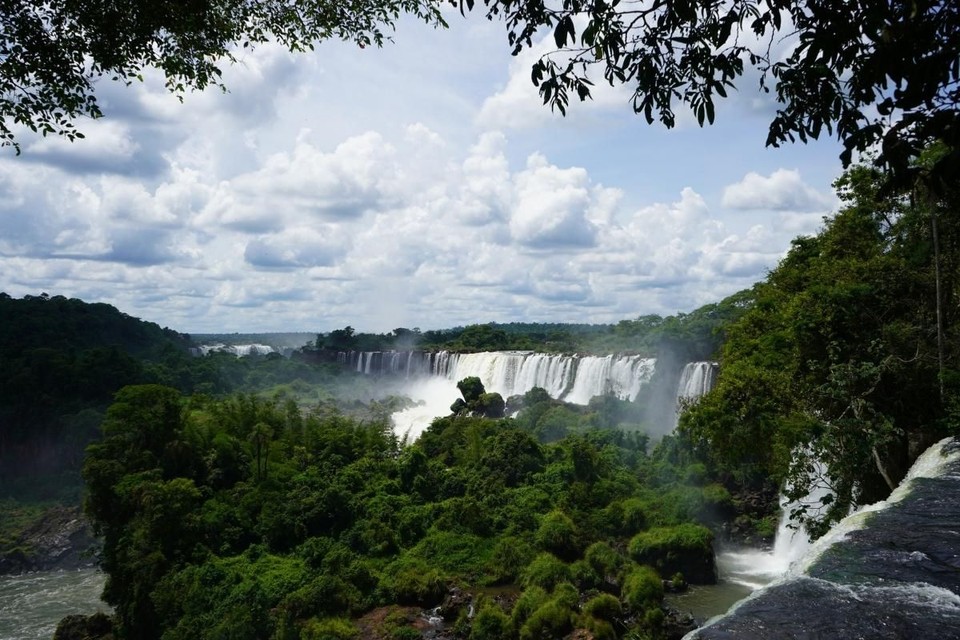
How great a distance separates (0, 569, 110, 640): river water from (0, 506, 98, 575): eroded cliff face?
0.63 metres

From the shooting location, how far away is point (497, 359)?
40.0 meters

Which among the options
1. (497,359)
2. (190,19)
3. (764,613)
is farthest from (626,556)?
(497,359)

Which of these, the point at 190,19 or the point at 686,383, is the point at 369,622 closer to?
the point at 190,19

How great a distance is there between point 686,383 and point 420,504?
12.3 m

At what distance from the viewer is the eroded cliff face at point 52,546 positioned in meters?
28.0

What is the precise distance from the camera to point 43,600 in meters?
24.2

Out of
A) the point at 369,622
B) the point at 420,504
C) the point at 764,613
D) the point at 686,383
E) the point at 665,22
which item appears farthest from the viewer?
the point at 686,383

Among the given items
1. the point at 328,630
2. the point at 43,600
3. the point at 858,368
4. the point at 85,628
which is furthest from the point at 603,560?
the point at 43,600

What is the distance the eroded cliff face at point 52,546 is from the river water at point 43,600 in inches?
24.9

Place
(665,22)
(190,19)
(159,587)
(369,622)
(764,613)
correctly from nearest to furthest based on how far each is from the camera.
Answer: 1. (665,22)
2. (764,613)
3. (190,19)
4. (369,622)
5. (159,587)

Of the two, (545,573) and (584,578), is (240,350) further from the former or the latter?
(584,578)

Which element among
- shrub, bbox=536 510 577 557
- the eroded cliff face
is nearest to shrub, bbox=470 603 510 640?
shrub, bbox=536 510 577 557

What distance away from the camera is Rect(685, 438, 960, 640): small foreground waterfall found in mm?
4055

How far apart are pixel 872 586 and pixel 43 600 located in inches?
1102
